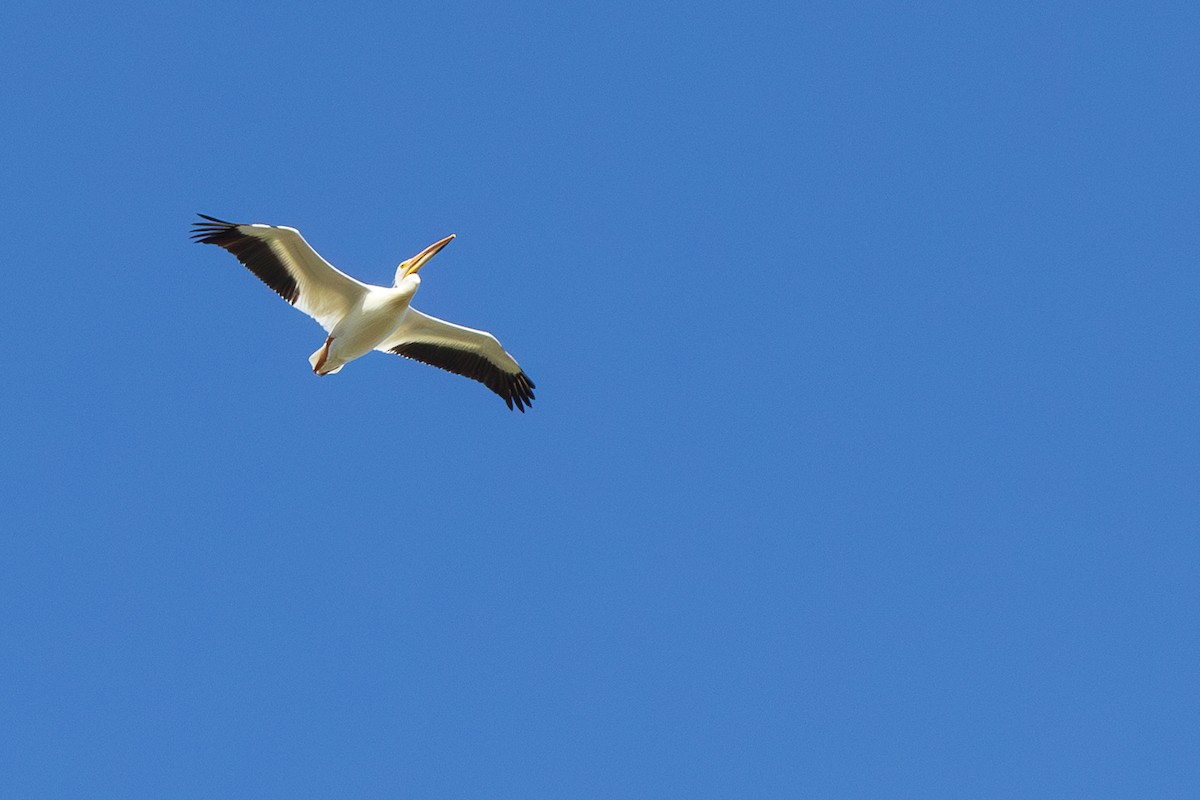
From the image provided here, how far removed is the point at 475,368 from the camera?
24.8 meters

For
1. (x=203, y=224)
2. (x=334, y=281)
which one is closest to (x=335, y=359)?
(x=334, y=281)

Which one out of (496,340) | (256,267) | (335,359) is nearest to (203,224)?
(256,267)

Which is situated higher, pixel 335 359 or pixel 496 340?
pixel 496 340

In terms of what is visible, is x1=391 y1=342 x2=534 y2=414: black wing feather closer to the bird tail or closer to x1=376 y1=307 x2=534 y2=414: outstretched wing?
Result: x1=376 y1=307 x2=534 y2=414: outstretched wing

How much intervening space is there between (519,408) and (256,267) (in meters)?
4.51

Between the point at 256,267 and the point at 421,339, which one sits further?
the point at 421,339

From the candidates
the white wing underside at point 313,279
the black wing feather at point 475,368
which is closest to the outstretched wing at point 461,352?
the black wing feather at point 475,368

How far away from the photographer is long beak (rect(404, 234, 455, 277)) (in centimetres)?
2377

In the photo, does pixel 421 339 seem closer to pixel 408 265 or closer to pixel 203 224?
pixel 408 265

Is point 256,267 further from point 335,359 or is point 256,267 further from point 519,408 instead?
point 519,408

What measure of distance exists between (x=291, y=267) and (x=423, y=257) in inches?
78.0

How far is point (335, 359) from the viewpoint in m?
23.1

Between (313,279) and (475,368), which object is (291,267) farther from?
(475,368)

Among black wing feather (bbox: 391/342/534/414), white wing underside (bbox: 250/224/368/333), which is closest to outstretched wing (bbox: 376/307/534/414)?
black wing feather (bbox: 391/342/534/414)
